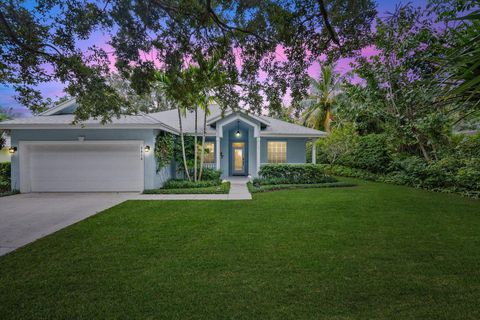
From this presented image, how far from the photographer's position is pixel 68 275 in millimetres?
3314

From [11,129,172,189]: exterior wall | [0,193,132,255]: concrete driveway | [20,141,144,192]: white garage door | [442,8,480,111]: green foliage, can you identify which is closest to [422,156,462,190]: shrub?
[442,8,480,111]: green foliage

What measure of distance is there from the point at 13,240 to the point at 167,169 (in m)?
7.61

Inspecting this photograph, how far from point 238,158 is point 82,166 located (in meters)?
8.52

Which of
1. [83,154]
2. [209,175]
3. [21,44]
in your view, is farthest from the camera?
[209,175]

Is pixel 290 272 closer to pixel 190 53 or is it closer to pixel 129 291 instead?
pixel 129 291

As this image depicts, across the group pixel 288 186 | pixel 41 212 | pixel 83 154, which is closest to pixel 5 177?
pixel 83 154

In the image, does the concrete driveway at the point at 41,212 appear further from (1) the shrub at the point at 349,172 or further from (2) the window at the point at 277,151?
(1) the shrub at the point at 349,172

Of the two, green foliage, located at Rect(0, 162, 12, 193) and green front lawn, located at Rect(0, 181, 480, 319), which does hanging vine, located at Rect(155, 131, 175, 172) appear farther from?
green foliage, located at Rect(0, 162, 12, 193)

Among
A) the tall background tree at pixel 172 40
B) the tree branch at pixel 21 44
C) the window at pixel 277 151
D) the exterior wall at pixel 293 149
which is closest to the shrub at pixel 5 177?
the tall background tree at pixel 172 40

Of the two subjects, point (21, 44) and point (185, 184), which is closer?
point (21, 44)

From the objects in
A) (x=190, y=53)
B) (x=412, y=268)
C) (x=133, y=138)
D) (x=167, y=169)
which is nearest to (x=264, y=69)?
(x=190, y=53)

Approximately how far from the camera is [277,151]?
14719 mm

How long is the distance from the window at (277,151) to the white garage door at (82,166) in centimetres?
769

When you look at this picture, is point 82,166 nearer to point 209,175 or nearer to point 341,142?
point 209,175
